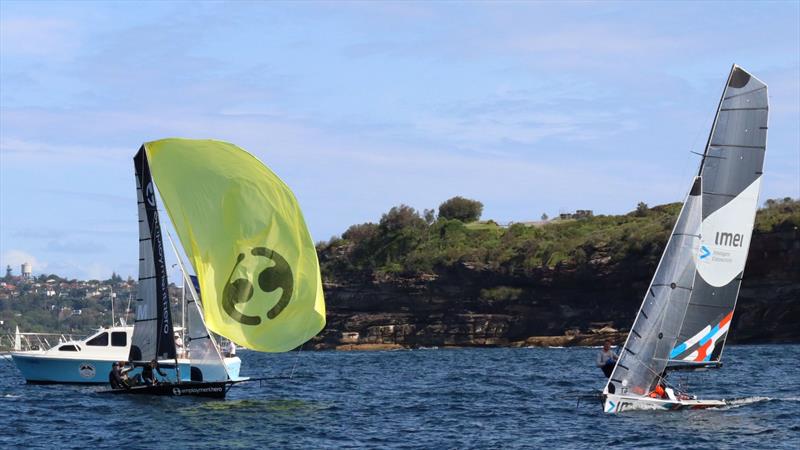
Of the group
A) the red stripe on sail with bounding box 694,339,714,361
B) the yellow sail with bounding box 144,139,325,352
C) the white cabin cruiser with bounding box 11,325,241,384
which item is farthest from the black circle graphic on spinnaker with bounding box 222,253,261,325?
the red stripe on sail with bounding box 694,339,714,361

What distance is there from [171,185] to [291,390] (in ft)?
38.7

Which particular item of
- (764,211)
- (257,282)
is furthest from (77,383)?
(764,211)

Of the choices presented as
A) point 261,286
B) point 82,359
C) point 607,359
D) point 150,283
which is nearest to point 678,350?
point 607,359

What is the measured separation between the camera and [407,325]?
107m

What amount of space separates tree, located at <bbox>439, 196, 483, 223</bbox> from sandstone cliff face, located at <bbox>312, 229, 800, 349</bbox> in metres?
28.2

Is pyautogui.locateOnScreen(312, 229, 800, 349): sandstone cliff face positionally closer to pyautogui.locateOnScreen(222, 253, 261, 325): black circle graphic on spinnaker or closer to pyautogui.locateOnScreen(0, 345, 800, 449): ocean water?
pyautogui.locateOnScreen(0, 345, 800, 449): ocean water

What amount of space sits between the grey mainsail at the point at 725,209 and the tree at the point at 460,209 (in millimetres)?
106362

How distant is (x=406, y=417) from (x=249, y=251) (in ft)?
21.7

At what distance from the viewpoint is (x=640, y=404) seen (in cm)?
3169

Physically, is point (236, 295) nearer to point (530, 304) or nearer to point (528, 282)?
point (530, 304)

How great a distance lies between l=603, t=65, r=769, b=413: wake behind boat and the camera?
31.2 m

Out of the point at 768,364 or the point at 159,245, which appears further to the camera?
the point at 768,364

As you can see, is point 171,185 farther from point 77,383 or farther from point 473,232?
point 473,232

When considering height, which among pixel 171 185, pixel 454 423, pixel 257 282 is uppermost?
pixel 171 185
